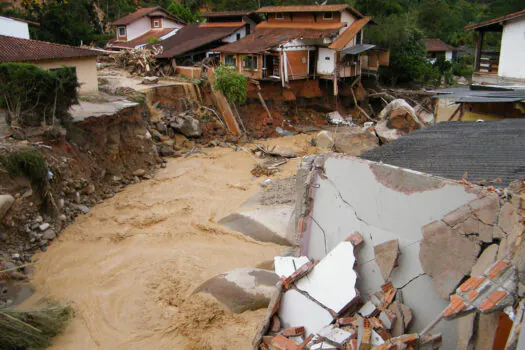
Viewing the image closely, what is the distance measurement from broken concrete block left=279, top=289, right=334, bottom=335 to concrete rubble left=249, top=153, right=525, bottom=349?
14 mm

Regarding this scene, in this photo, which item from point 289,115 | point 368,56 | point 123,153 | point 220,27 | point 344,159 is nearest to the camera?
point 344,159

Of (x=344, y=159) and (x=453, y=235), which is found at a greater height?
(x=344, y=159)

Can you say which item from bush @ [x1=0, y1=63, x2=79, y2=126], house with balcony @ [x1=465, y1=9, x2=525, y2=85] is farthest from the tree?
house with balcony @ [x1=465, y1=9, x2=525, y2=85]

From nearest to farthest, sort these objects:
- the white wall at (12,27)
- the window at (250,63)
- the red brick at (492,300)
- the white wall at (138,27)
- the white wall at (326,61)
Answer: the red brick at (492,300) < the white wall at (12,27) < the window at (250,63) < the white wall at (326,61) < the white wall at (138,27)

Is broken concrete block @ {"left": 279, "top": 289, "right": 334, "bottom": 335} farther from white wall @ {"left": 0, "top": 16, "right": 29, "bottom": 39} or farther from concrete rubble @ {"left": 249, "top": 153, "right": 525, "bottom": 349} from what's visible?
white wall @ {"left": 0, "top": 16, "right": 29, "bottom": 39}

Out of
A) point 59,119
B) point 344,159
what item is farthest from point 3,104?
point 344,159

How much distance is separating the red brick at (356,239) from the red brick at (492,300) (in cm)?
213

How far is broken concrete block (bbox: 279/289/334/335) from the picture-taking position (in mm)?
5895

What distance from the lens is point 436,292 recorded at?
17.1 ft

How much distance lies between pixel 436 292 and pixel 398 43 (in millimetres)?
29794

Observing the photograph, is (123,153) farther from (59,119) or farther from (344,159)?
(344,159)

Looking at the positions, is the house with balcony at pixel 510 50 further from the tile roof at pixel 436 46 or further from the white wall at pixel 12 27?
the white wall at pixel 12 27

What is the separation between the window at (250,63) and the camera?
2700cm

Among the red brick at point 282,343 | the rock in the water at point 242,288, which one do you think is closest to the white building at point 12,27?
the rock in the water at point 242,288
